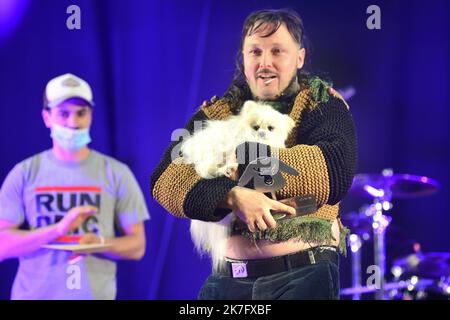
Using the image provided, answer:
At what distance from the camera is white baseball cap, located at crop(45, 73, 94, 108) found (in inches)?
95.8

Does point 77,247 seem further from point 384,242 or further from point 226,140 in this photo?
point 384,242

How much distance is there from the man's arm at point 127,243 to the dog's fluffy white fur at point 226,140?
2.11 ft

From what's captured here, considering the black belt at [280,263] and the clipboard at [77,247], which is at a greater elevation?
the black belt at [280,263]

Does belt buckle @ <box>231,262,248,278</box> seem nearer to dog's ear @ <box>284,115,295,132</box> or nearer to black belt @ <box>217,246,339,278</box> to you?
black belt @ <box>217,246,339,278</box>

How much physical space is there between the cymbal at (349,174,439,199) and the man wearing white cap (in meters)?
0.82

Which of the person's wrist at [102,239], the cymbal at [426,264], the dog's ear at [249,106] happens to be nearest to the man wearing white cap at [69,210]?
the person's wrist at [102,239]

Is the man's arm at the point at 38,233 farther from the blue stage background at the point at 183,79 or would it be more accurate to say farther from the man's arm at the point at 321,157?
the man's arm at the point at 321,157

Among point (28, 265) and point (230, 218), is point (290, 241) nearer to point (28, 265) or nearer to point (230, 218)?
point (230, 218)

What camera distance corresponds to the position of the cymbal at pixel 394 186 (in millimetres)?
2373

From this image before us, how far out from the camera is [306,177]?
1.70m

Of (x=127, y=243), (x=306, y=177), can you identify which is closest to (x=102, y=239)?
(x=127, y=243)

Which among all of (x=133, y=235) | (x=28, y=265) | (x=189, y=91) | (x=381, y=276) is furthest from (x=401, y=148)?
(x=28, y=265)

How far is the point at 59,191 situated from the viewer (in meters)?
2.42

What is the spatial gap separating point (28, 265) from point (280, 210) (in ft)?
3.74
